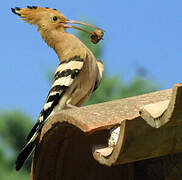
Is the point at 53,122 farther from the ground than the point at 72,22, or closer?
farther from the ground

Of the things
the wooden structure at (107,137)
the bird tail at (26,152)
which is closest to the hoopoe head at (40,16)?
the bird tail at (26,152)

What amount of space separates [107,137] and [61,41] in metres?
1.98

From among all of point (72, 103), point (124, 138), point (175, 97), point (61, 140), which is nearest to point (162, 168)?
point (61, 140)

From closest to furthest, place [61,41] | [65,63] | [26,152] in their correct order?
[26,152] → [65,63] → [61,41]

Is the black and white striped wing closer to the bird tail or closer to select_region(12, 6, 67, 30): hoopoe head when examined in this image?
select_region(12, 6, 67, 30): hoopoe head

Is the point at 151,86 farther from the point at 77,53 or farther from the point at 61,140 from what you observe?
the point at 61,140

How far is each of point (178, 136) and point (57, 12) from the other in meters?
2.65

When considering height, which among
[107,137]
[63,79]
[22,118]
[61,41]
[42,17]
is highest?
[107,137]

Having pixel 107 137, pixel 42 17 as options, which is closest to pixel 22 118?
pixel 42 17

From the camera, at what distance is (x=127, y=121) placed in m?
1.96

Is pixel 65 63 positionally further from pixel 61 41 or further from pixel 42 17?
pixel 42 17

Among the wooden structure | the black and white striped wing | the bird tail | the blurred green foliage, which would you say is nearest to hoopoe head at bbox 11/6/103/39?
the black and white striped wing

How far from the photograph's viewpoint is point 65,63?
418cm

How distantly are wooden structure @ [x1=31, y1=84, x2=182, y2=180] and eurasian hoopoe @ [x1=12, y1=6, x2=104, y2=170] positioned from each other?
3.38 ft
